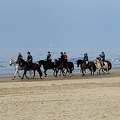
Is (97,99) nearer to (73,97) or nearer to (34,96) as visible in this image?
(73,97)

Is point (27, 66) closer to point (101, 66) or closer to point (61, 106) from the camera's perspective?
point (101, 66)

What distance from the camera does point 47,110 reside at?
1411cm

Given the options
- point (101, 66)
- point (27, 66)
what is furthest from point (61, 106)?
point (101, 66)

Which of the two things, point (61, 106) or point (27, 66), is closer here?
point (61, 106)

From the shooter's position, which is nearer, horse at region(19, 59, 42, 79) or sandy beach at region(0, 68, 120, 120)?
sandy beach at region(0, 68, 120, 120)

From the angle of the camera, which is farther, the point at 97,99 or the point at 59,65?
the point at 59,65

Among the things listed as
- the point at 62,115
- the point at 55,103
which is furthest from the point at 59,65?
the point at 62,115

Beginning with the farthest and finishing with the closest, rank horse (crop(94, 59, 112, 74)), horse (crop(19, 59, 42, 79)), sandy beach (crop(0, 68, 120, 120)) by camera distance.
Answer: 1. horse (crop(94, 59, 112, 74))
2. horse (crop(19, 59, 42, 79))
3. sandy beach (crop(0, 68, 120, 120))

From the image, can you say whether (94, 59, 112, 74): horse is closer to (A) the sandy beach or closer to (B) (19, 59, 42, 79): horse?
(B) (19, 59, 42, 79): horse

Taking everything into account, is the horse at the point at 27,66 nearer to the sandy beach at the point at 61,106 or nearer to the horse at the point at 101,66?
the horse at the point at 101,66

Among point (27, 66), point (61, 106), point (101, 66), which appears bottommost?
point (61, 106)

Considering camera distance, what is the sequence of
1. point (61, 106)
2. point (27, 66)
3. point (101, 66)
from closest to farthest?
point (61, 106) → point (27, 66) → point (101, 66)

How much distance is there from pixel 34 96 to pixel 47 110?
4.34 metres

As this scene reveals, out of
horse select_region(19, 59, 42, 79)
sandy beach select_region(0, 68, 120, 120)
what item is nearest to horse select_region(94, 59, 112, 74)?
horse select_region(19, 59, 42, 79)
